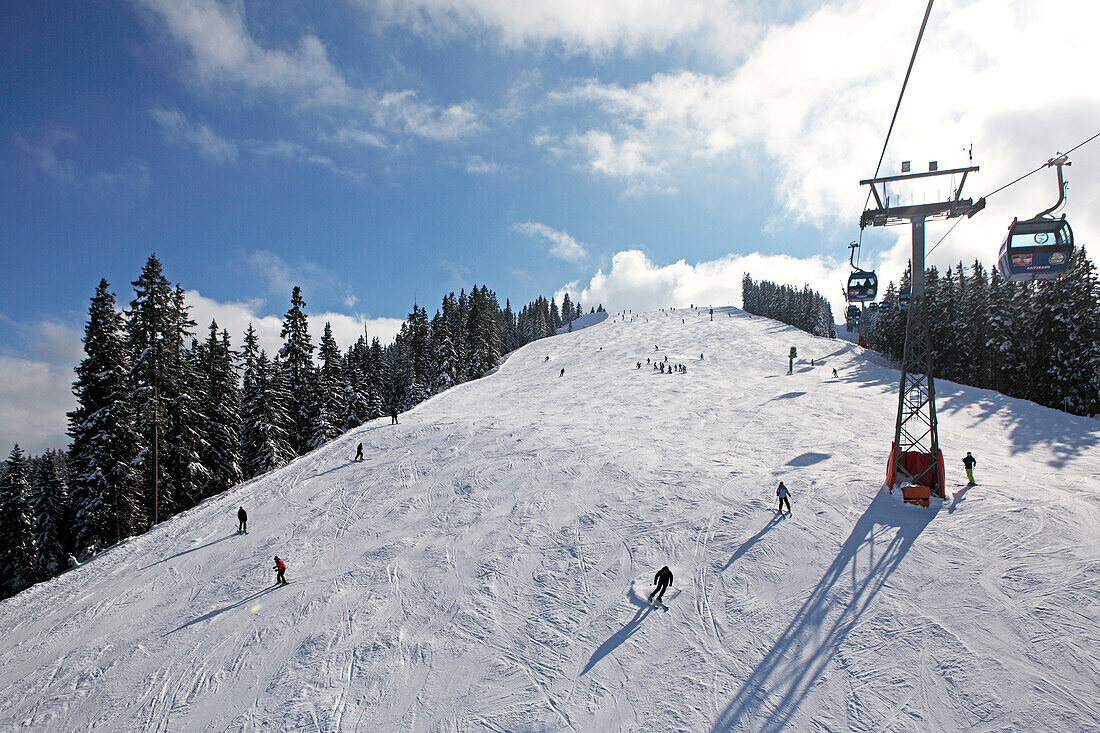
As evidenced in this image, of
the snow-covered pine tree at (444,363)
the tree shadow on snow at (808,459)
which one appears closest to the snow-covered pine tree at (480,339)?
the snow-covered pine tree at (444,363)

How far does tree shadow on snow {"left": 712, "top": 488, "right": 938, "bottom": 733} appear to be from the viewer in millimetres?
10273

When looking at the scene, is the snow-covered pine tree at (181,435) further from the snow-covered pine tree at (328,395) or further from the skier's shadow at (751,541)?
the skier's shadow at (751,541)

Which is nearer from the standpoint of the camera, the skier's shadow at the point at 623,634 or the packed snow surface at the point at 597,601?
the packed snow surface at the point at 597,601

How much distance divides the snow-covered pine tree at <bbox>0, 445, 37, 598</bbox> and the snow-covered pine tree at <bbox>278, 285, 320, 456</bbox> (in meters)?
19.1

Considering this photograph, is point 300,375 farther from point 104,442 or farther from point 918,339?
point 918,339

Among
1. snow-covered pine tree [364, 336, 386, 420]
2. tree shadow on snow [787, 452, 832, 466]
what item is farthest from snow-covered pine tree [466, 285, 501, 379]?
tree shadow on snow [787, 452, 832, 466]

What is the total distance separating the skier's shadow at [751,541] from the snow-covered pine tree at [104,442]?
3137 cm

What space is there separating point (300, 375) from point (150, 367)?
41.5 feet

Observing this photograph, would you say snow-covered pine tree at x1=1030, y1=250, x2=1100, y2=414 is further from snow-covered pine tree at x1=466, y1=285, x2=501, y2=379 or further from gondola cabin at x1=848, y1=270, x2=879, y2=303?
snow-covered pine tree at x1=466, y1=285, x2=501, y2=379

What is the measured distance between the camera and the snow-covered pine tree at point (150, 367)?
90.9 ft

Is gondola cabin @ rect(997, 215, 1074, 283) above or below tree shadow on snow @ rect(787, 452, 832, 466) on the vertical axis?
above

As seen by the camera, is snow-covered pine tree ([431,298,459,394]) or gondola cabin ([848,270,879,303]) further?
snow-covered pine tree ([431,298,459,394])

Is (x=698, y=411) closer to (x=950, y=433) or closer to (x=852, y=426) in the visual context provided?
(x=852, y=426)

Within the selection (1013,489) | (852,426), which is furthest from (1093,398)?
(1013,489)
